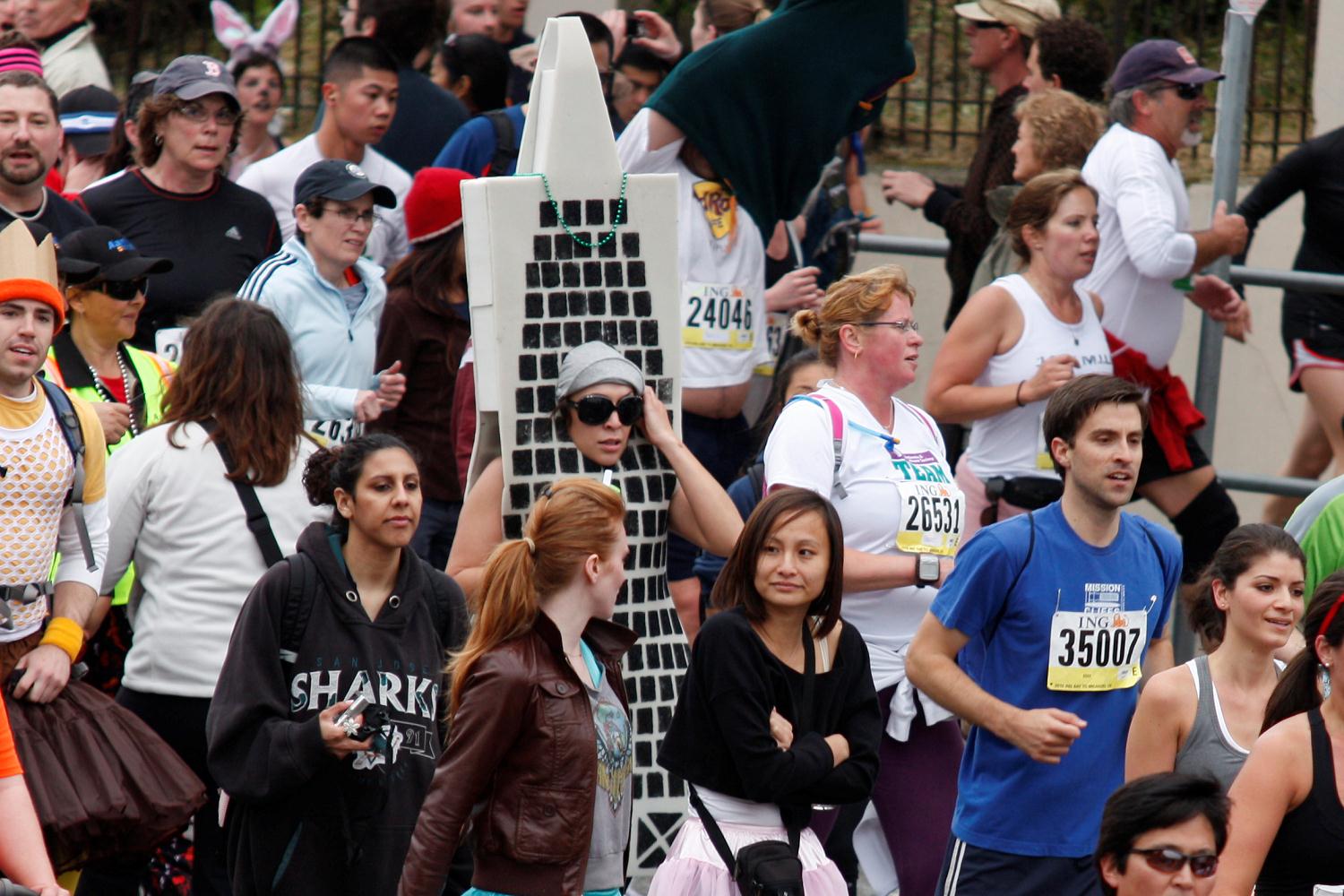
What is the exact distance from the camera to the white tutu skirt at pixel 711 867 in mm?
4887

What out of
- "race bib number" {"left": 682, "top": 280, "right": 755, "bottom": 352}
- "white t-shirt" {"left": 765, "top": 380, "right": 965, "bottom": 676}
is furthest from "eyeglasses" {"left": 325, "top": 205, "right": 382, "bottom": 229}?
"white t-shirt" {"left": 765, "top": 380, "right": 965, "bottom": 676}

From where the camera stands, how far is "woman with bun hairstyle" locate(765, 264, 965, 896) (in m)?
5.64

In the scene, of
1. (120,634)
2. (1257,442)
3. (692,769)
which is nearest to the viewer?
(692,769)

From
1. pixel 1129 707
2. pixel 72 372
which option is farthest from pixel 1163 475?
pixel 72 372

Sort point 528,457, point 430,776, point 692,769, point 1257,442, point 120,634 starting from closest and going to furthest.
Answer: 1. point 692,769
2. point 430,776
3. point 528,457
4. point 120,634
5. point 1257,442

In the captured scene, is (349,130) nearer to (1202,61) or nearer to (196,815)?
(196,815)

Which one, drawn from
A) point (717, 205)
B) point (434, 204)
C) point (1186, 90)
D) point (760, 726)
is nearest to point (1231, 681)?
point (760, 726)

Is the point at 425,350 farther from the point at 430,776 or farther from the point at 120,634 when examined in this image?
the point at 430,776

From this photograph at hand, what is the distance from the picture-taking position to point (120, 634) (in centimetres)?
628

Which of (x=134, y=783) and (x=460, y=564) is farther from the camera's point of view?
(x=460, y=564)

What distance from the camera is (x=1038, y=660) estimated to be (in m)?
5.25

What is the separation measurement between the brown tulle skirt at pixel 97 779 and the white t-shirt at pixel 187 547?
0.29 meters

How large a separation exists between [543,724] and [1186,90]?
4201 mm

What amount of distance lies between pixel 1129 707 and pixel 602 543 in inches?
58.8
